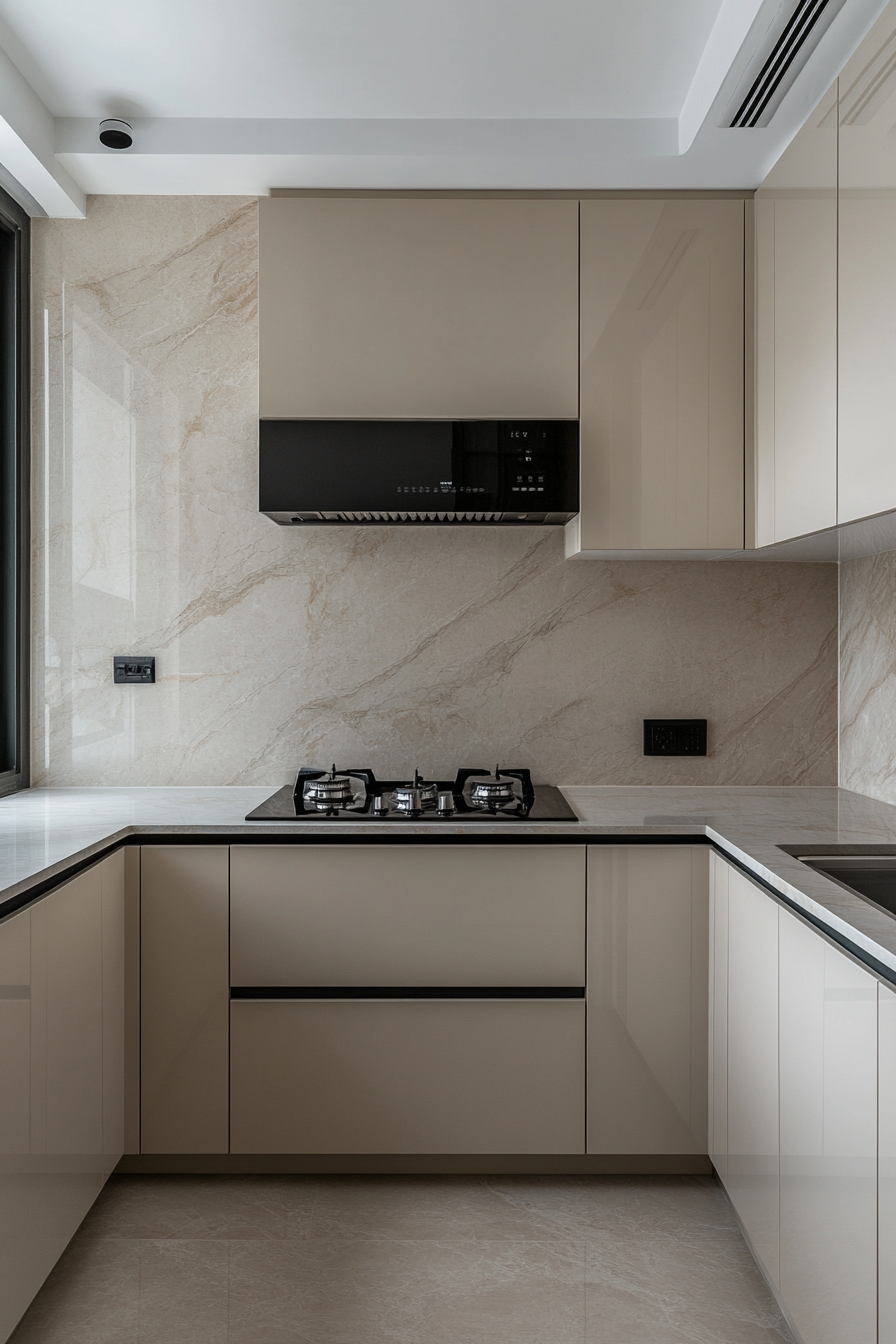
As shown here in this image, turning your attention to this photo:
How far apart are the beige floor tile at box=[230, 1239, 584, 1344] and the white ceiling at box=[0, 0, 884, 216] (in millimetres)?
2489

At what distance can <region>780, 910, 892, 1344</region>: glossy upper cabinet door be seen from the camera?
4.00ft

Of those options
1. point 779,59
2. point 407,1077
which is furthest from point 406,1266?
point 779,59

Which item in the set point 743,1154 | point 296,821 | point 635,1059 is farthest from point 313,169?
point 743,1154

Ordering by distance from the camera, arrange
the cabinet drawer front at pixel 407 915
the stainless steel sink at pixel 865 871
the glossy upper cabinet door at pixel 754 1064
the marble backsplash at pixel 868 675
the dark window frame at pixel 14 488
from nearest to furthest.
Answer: the glossy upper cabinet door at pixel 754 1064, the stainless steel sink at pixel 865 871, the cabinet drawer front at pixel 407 915, the marble backsplash at pixel 868 675, the dark window frame at pixel 14 488

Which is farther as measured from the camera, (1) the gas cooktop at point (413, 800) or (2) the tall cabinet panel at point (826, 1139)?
(1) the gas cooktop at point (413, 800)

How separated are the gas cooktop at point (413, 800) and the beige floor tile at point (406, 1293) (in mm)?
899

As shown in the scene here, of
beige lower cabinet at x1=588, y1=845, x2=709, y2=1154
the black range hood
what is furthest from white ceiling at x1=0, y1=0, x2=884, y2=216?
beige lower cabinet at x1=588, y1=845, x2=709, y2=1154

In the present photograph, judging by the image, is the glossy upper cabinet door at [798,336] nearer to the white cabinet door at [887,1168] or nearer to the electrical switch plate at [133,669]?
the white cabinet door at [887,1168]

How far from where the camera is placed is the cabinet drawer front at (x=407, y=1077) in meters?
2.08

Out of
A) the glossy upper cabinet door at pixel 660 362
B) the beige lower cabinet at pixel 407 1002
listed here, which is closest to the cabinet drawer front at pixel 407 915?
the beige lower cabinet at pixel 407 1002

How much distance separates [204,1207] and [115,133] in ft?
8.49

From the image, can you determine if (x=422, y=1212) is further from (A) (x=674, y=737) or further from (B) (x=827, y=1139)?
(A) (x=674, y=737)

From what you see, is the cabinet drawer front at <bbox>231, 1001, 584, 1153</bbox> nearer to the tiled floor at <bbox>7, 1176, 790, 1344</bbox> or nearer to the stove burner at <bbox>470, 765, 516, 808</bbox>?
the tiled floor at <bbox>7, 1176, 790, 1344</bbox>

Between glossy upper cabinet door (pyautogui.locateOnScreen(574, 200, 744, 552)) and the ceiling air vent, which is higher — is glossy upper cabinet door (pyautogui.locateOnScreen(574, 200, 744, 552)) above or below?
below
